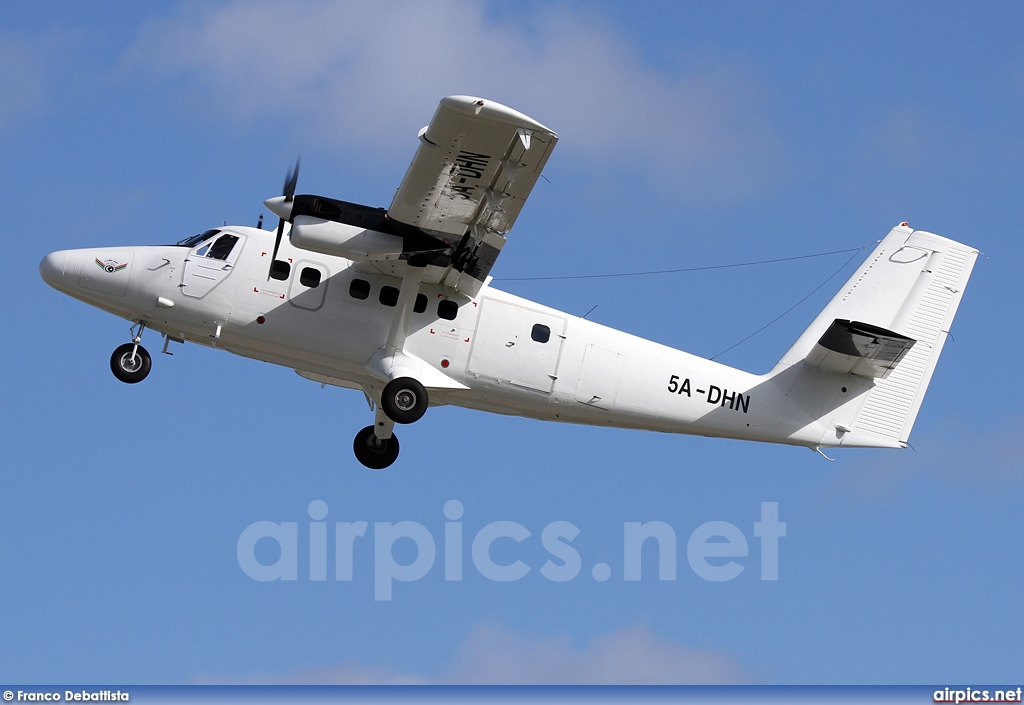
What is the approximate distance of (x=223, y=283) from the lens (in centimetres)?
1964

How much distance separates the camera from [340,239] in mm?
18453

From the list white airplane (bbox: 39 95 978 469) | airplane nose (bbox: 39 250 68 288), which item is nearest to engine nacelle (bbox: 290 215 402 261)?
white airplane (bbox: 39 95 978 469)

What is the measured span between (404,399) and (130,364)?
13.3 feet

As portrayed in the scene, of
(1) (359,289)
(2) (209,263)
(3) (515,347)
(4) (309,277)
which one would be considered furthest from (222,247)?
(3) (515,347)

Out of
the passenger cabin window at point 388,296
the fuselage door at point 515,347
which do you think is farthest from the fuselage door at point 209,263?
the fuselage door at point 515,347

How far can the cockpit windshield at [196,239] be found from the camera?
65.9 feet

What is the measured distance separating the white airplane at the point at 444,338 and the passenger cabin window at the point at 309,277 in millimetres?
Answer: 32

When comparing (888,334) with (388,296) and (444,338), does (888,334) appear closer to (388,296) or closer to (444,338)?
(444,338)

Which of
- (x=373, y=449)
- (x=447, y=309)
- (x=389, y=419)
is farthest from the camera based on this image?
(x=373, y=449)

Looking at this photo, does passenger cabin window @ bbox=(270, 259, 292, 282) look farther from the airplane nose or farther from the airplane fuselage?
the airplane nose

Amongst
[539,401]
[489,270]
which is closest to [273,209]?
[489,270]

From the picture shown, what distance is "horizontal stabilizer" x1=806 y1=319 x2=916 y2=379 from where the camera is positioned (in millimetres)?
19922

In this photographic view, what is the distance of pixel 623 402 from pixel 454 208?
399 cm

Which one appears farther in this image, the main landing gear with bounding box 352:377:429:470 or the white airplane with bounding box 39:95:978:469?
the main landing gear with bounding box 352:377:429:470
